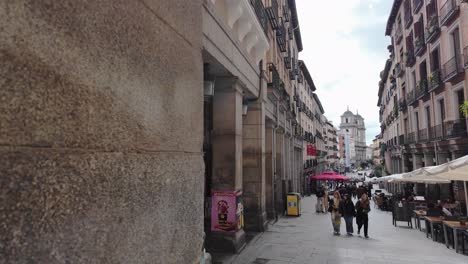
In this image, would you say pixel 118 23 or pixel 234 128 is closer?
pixel 118 23

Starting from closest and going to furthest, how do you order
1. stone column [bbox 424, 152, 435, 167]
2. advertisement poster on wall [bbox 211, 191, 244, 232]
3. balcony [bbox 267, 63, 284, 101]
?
1. advertisement poster on wall [bbox 211, 191, 244, 232]
2. balcony [bbox 267, 63, 284, 101]
3. stone column [bbox 424, 152, 435, 167]

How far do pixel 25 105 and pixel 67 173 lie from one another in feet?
1.21

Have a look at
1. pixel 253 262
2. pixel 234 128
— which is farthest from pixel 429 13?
pixel 253 262

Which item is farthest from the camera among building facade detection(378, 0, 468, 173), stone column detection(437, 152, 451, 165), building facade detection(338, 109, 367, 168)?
building facade detection(338, 109, 367, 168)

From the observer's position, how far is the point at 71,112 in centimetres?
161

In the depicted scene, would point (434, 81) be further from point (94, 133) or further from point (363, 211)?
point (94, 133)

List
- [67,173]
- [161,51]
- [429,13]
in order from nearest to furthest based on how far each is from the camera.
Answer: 1. [67,173]
2. [161,51]
3. [429,13]

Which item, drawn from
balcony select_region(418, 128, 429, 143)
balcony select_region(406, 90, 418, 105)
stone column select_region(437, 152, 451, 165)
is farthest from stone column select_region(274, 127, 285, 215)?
balcony select_region(406, 90, 418, 105)

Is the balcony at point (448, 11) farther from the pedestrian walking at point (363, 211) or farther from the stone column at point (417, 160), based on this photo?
the pedestrian walking at point (363, 211)

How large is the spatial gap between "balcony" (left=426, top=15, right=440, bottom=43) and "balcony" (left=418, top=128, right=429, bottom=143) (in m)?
6.70

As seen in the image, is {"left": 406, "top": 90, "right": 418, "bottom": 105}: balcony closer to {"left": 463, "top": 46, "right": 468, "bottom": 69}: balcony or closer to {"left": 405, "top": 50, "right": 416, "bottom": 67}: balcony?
{"left": 405, "top": 50, "right": 416, "bottom": 67}: balcony

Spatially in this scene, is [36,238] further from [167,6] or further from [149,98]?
[167,6]

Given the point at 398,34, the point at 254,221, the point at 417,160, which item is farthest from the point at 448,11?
the point at 254,221

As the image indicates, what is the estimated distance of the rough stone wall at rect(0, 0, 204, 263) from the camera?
133 cm
